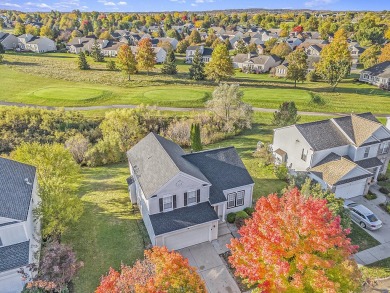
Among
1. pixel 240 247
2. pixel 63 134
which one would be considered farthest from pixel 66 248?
pixel 63 134

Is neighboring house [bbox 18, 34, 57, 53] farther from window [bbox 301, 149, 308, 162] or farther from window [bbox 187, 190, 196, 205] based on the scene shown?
window [bbox 187, 190, 196, 205]

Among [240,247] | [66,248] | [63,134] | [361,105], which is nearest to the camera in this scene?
[240,247]

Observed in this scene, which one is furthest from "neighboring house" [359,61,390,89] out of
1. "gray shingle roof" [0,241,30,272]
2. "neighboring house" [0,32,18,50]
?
"neighboring house" [0,32,18,50]

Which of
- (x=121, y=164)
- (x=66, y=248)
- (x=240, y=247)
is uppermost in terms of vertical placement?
(x=240, y=247)

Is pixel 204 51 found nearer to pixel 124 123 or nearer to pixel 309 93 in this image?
pixel 309 93

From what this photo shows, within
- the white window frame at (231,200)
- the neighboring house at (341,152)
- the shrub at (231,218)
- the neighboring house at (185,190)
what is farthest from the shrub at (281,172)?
the shrub at (231,218)
